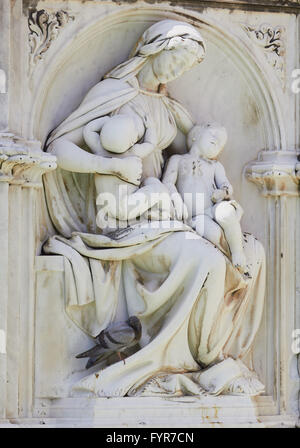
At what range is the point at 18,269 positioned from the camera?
8656mm

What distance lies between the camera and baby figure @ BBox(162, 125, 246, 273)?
29.2 ft

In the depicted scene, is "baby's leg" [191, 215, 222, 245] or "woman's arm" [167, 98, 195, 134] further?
"woman's arm" [167, 98, 195, 134]

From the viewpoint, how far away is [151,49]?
897 cm

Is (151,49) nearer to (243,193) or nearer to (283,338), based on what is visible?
(243,193)

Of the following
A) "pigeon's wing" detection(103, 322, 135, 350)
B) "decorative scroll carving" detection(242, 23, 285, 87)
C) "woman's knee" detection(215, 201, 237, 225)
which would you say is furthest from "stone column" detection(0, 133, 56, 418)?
"decorative scroll carving" detection(242, 23, 285, 87)

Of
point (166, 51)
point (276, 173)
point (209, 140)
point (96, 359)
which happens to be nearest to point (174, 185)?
point (209, 140)

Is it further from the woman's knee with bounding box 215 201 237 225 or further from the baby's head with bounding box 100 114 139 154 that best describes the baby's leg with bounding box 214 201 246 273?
the baby's head with bounding box 100 114 139 154

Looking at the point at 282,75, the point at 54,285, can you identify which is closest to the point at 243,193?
the point at 282,75

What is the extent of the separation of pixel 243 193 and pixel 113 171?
87 cm

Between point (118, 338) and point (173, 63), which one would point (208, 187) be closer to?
point (173, 63)

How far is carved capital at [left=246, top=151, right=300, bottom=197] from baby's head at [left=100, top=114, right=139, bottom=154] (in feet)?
2.62

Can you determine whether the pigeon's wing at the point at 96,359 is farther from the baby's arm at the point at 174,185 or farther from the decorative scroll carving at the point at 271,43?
the decorative scroll carving at the point at 271,43

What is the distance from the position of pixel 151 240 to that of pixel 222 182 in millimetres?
571

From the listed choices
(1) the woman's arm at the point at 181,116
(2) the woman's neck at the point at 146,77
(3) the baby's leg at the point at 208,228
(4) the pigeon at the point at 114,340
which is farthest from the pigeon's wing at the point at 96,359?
(2) the woman's neck at the point at 146,77
